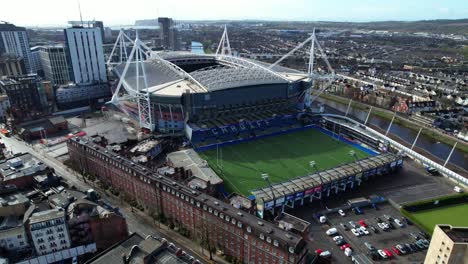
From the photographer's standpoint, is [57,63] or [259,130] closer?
[259,130]

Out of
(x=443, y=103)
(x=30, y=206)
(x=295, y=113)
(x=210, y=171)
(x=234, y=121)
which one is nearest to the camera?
(x=30, y=206)

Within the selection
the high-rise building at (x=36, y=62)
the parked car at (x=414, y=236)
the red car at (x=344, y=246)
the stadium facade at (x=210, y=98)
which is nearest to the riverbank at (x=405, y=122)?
the stadium facade at (x=210, y=98)

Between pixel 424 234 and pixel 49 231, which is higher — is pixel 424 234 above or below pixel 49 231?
below

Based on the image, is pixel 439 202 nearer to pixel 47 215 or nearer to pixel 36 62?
pixel 47 215

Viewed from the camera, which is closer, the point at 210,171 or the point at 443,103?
the point at 210,171

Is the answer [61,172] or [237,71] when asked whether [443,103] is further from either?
[61,172]

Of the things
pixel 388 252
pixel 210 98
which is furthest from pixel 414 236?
pixel 210 98

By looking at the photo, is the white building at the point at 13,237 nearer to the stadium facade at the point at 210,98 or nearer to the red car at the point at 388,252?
the stadium facade at the point at 210,98

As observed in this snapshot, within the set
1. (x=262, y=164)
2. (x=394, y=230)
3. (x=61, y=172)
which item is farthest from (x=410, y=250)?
(x=61, y=172)
